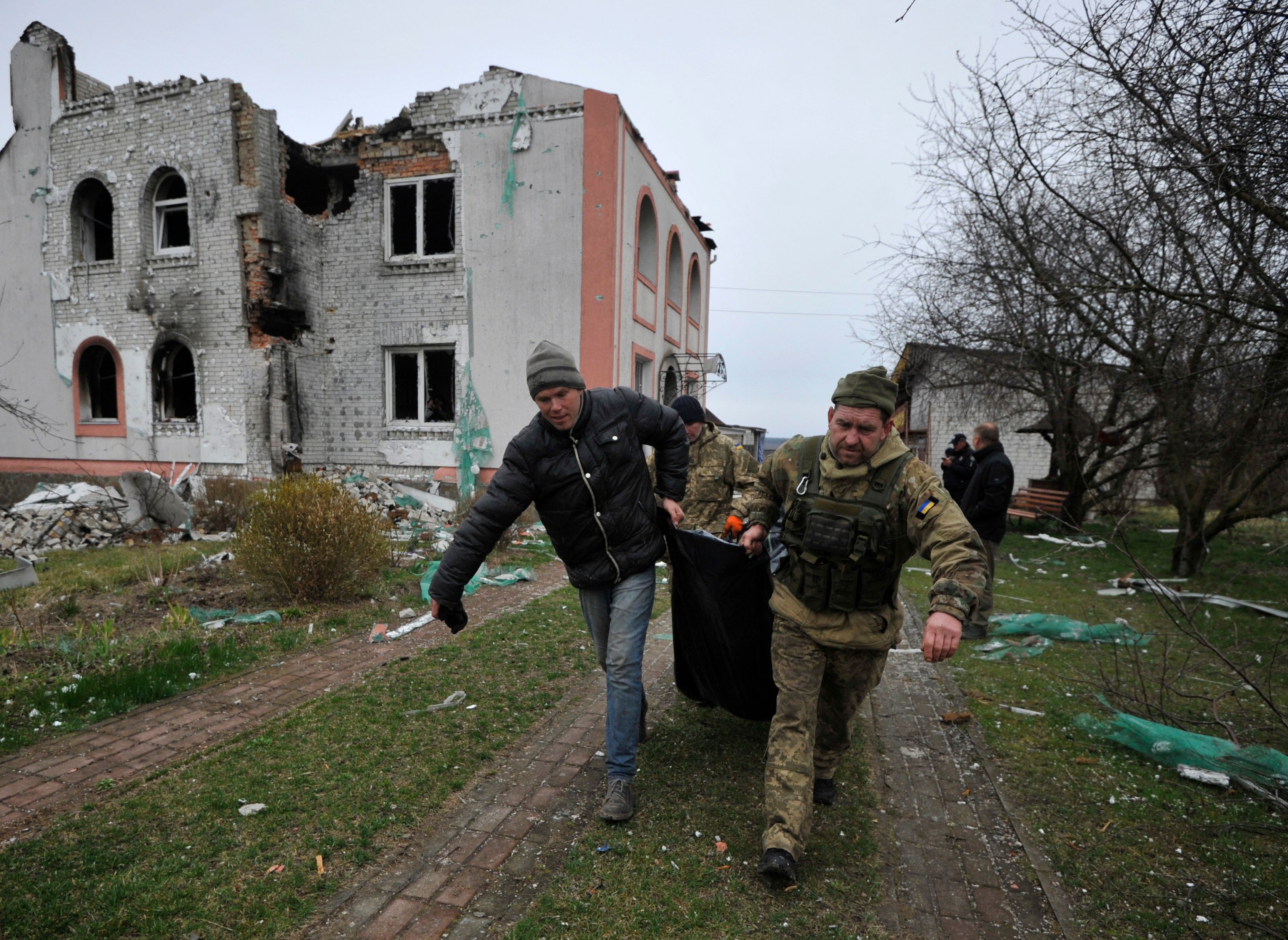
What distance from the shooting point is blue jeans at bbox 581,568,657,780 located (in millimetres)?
3021

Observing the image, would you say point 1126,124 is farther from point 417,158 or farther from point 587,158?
point 417,158

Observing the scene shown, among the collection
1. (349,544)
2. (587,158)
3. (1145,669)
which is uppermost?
(587,158)

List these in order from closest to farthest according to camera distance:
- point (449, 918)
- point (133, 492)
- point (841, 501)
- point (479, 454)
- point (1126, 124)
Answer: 1. point (449, 918)
2. point (841, 501)
3. point (1126, 124)
4. point (133, 492)
5. point (479, 454)

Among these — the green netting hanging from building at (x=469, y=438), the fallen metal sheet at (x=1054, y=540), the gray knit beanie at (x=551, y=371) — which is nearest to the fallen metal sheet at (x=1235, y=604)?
the fallen metal sheet at (x=1054, y=540)

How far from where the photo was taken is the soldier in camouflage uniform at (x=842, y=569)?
8.47 ft

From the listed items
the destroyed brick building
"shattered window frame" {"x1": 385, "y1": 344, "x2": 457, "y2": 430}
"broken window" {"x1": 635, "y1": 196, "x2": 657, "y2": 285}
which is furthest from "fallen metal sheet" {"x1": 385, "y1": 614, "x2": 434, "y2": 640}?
"broken window" {"x1": 635, "y1": 196, "x2": 657, "y2": 285}

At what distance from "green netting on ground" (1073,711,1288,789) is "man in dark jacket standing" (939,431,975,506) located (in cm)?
508

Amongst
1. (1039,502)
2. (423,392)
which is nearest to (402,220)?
(423,392)

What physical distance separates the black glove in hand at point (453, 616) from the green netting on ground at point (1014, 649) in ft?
14.3

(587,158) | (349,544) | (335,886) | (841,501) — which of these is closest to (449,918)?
(335,886)

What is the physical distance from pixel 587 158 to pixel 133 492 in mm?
9042

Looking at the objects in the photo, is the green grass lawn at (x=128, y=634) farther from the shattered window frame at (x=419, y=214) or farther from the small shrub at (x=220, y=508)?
the shattered window frame at (x=419, y=214)

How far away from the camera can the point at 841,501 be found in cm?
278

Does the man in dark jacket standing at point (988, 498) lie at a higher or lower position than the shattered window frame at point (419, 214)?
lower
